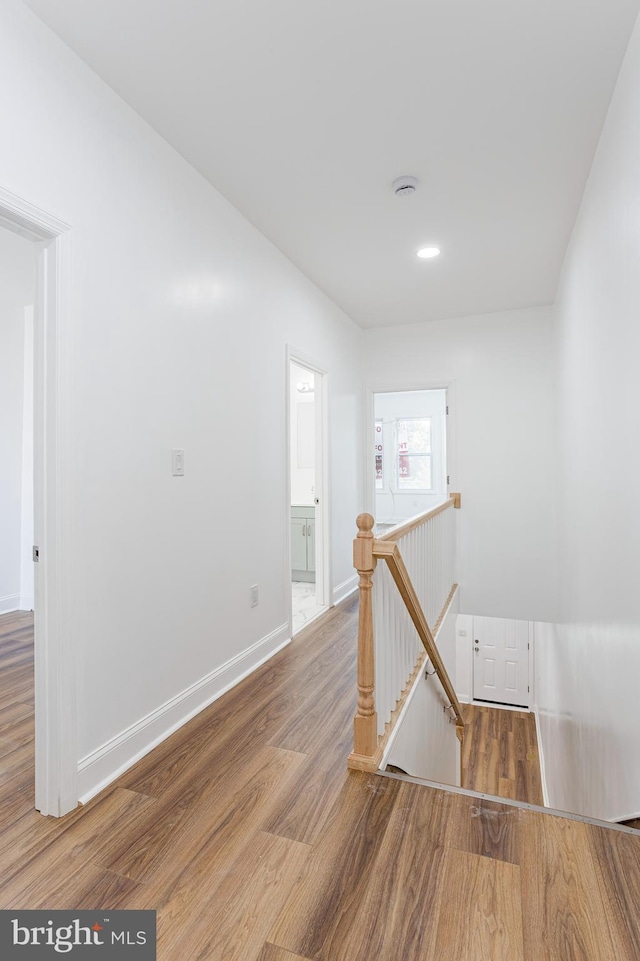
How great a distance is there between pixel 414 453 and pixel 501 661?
315 cm

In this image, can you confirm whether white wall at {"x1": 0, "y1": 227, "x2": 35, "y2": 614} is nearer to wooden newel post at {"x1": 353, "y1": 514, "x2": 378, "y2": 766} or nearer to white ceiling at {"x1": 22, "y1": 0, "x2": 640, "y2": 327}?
white ceiling at {"x1": 22, "y1": 0, "x2": 640, "y2": 327}

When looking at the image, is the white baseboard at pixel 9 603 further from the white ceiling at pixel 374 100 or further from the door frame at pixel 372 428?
the white ceiling at pixel 374 100

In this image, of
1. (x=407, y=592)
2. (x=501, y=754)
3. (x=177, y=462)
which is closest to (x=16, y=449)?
(x=177, y=462)

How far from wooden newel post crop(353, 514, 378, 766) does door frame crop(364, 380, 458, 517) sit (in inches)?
125

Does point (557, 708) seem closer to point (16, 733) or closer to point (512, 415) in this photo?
point (512, 415)

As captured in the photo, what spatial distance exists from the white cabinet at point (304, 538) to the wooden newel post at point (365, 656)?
3377 mm

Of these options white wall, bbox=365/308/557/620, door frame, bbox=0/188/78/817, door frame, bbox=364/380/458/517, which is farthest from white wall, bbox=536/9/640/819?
door frame, bbox=0/188/78/817

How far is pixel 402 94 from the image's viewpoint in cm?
203

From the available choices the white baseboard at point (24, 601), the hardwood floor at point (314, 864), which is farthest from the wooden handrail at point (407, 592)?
the white baseboard at point (24, 601)

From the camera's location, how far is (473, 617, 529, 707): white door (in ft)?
18.9

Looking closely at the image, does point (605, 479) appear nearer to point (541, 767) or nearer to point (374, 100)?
point (374, 100)

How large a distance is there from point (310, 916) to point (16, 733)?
5.27ft

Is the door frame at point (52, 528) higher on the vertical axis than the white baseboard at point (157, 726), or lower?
higher

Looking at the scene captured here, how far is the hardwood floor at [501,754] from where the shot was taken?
14.1 feet
